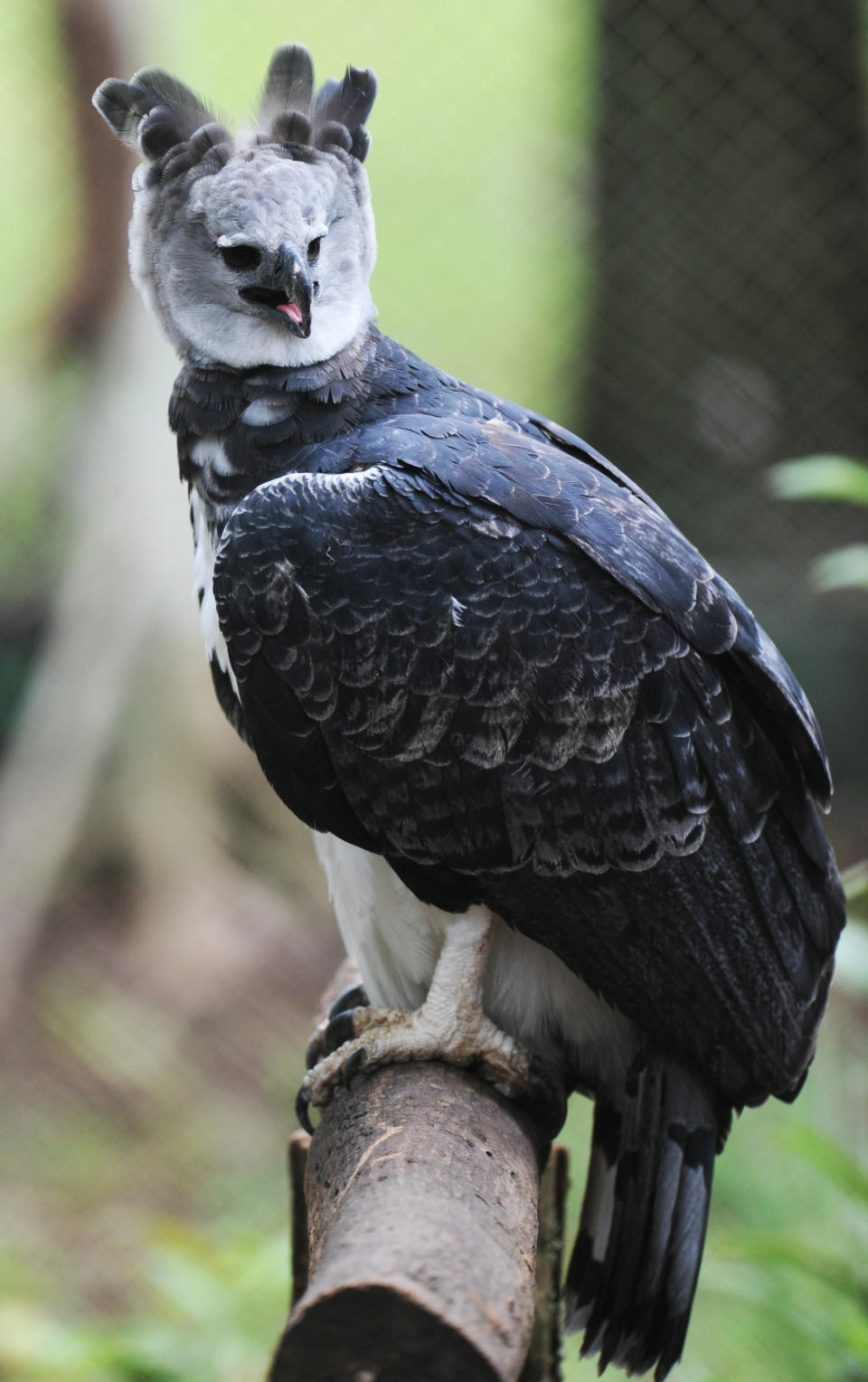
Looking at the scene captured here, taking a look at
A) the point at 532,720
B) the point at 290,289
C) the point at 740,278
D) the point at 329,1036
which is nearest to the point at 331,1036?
the point at 329,1036

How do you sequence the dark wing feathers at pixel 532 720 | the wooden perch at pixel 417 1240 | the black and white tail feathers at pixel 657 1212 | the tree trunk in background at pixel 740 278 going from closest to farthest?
the wooden perch at pixel 417 1240 < the dark wing feathers at pixel 532 720 < the black and white tail feathers at pixel 657 1212 < the tree trunk in background at pixel 740 278

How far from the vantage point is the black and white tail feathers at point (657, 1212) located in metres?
1.48

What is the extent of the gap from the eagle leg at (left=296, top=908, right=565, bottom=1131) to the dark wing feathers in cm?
9

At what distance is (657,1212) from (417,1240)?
2.05 feet

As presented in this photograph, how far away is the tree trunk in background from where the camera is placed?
3447 millimetres

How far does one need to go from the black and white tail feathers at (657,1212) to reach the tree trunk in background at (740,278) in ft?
9.10

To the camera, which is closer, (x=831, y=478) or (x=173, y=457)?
(x=831, y=478)

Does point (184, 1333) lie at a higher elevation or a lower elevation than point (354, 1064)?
lower

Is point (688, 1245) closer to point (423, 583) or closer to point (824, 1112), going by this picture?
point (423, 583)

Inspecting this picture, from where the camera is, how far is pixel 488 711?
1.37 meters

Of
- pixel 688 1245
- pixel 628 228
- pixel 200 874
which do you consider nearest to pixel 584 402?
pixel 628 228

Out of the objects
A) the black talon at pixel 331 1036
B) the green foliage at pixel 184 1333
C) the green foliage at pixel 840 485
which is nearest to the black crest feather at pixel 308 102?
the green foliage at pixel 840 485

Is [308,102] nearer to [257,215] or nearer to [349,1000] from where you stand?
[257,215]

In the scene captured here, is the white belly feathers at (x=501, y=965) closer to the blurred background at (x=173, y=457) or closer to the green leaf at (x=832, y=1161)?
the green leaf at (x=832, y=1161)
